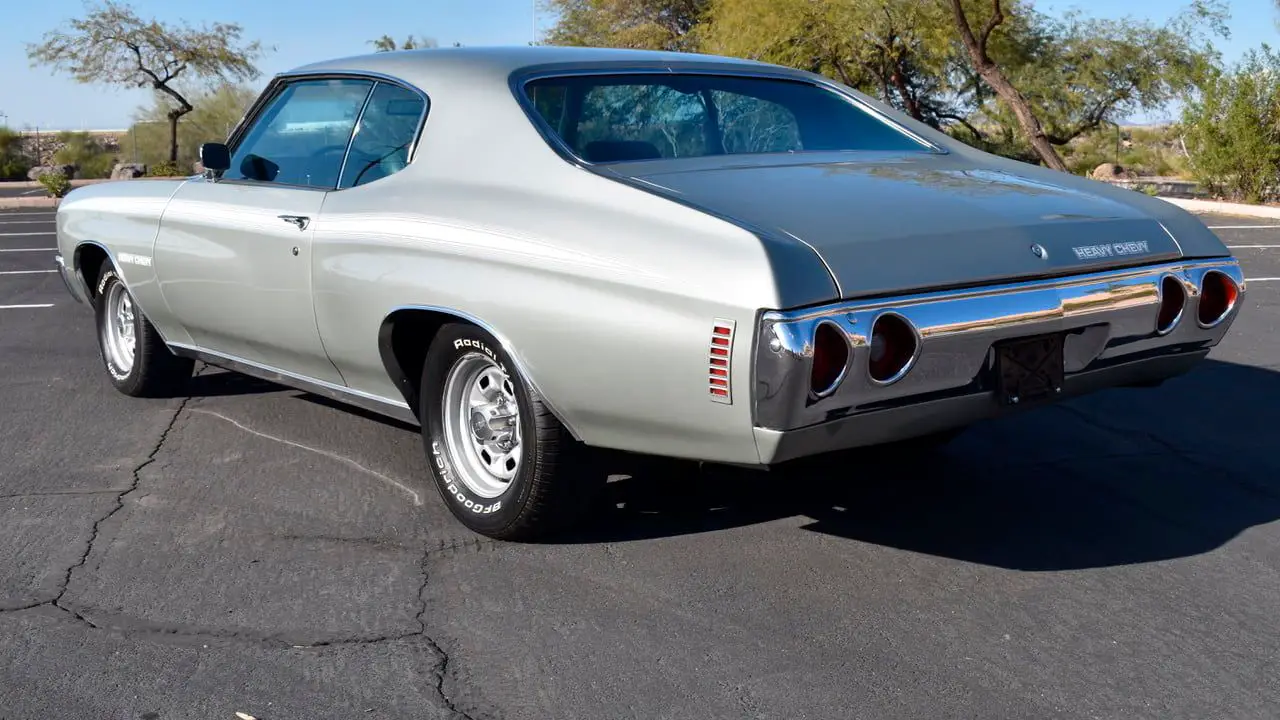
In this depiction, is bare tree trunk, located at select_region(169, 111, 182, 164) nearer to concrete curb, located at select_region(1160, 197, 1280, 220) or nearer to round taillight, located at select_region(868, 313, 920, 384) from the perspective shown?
concrete curb, located at select_region(1160, 197, 1280, 220)

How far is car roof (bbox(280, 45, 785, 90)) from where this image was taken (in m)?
4.61

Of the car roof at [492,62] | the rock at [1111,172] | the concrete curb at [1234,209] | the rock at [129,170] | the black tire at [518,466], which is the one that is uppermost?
the car roof at [492,62]

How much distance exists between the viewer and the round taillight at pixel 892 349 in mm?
3510

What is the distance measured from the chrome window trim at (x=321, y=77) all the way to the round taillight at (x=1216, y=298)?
8.45 feet

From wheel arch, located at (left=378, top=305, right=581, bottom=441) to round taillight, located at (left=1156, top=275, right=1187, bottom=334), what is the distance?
82.3 inches

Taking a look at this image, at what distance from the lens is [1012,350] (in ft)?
12.4

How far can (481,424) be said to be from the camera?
4.40 metres

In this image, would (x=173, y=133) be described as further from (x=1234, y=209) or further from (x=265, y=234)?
(x=265, y=234)

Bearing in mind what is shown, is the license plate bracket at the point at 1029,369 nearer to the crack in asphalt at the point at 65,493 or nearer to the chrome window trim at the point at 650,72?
the chrome window trim at the point at 650,72

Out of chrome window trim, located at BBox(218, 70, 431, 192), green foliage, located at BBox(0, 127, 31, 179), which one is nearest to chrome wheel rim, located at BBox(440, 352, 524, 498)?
chrome window trim, located at BBox(218, 70, 431, 192)

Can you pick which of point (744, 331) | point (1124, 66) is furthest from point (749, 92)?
point (1124, 66)

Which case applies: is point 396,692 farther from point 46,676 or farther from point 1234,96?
point 1234,96

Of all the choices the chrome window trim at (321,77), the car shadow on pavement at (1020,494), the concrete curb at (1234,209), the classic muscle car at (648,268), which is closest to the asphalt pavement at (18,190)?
the concrete curb at (1234,209)

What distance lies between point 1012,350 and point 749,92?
5.21ft
